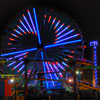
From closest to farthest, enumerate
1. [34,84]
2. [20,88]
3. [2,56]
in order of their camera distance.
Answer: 1. [20,88]
2. [34,84]
3. [2,56]

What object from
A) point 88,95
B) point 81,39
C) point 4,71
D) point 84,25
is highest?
point 84,25

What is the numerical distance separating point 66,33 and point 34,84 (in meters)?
2.55

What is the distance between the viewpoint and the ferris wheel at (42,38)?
20.5 feet

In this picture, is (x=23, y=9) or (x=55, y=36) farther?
(x=55, y=36)

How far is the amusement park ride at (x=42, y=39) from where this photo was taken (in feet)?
20.5

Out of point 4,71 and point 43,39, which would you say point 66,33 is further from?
point 4,71

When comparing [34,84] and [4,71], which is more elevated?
[4,71]

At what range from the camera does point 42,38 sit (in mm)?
6516

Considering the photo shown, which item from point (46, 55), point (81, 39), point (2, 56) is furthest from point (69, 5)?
point (2, 56)

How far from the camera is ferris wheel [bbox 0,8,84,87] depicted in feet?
20.5

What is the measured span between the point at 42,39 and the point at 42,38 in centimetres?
4

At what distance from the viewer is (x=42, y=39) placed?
6512 mm

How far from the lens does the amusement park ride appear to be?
6.25 m

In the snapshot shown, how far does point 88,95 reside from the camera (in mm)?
4672
